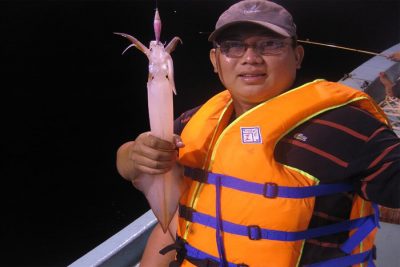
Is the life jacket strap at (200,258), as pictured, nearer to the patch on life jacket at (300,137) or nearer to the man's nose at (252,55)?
the patch on life jacket at (300,137)

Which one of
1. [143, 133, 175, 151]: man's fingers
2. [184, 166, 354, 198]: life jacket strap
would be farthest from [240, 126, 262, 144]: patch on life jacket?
[143, 133, 175, 151]: man's fingers

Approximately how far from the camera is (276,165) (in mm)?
1971

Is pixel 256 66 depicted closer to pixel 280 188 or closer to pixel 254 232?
pixel 280 188

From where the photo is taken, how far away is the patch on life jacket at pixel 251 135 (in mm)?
2049

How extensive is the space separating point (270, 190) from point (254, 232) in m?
0.22

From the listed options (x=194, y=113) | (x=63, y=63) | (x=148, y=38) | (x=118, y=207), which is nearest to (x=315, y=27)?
(x=148, y=38)

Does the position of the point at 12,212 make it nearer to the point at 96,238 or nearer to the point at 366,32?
the point at 96,238

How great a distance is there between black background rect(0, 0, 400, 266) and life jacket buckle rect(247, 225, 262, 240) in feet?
16.1

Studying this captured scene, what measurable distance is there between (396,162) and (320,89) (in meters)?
0.63

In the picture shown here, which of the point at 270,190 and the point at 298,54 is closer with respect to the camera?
the point at 270,190

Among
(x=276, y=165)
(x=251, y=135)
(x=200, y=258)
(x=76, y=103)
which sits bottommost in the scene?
(x=76, y=103)

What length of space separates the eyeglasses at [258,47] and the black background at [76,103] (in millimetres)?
5098

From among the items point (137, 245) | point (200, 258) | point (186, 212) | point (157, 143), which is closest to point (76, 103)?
point (137, 245)

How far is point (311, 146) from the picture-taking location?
192 centimetres
